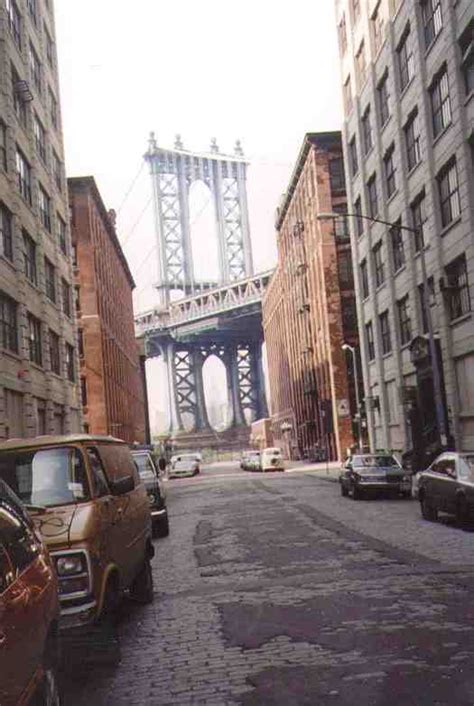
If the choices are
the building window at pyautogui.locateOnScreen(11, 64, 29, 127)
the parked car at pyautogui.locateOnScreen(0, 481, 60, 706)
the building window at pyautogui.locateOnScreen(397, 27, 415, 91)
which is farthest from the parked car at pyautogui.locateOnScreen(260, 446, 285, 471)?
the parked car at pyautogui.locateOnScreen(0, 481, 60, 706)

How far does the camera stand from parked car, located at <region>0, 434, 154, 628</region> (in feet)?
20.3

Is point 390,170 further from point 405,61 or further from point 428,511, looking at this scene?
point 428,511

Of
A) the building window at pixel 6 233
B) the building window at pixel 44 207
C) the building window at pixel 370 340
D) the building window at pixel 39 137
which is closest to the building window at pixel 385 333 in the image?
the building window at pixel 370 340

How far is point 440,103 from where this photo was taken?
94.2ft

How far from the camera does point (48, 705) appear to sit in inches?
169

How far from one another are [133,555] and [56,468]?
1.54 m

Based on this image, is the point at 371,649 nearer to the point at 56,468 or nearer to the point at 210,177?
the point at 56,468

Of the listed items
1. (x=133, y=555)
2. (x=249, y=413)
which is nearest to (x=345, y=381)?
(x=133, y=555)

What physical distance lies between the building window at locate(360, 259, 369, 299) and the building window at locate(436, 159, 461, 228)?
510 inches

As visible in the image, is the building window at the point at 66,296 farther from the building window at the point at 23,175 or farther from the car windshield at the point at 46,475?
the car windshield at the point at 46,475

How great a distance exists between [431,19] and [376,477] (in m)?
17.4

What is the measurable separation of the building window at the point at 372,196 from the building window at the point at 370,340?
6.06 metres

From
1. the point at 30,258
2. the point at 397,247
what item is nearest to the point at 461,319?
the point at 397,247

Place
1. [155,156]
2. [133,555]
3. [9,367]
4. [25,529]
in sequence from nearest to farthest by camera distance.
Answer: [25,529] < [133,555] < [9,367] < [155,156]
